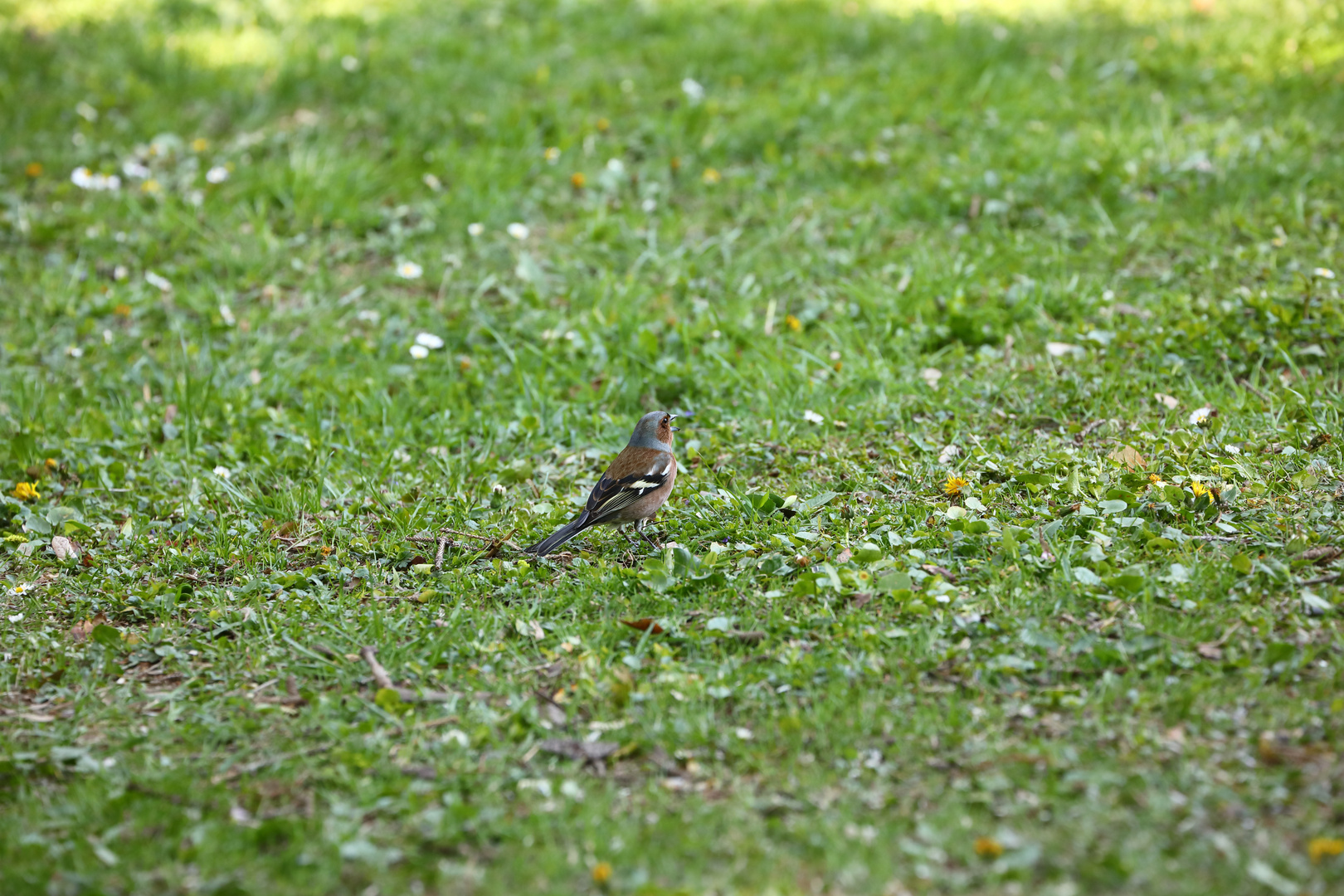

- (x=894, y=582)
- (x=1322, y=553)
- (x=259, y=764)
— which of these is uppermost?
(x=1322, y=553)

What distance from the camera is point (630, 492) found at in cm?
456

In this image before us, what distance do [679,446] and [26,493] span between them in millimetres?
3105

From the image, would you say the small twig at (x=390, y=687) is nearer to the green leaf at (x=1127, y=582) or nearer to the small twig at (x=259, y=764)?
the small twig at (x=259, y=764)

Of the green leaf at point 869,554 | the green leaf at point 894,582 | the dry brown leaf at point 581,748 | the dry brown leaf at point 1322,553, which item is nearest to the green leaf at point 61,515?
the dry brown leaf at point 581,748

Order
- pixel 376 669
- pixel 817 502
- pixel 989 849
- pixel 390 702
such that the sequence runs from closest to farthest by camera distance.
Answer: pixel 989 849 < pixel 390 702 < pixel 376 669 < pixel 817 502

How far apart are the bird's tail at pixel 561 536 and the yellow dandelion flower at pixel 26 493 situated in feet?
8.28

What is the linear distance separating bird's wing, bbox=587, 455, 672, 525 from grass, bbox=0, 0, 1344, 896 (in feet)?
0.82

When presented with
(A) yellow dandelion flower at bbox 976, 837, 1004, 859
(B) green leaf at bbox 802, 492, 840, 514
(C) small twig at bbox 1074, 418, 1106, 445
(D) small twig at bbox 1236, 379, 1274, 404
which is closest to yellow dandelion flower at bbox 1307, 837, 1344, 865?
(A) yellow dandelion flower at bbox 976, 837, 1004, 859

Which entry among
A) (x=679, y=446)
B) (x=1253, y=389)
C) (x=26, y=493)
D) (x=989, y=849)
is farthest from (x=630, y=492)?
(x=1253, y=389)

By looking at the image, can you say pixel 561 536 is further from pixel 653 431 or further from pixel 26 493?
pixel 26 493

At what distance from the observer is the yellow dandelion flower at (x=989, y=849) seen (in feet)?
9.50

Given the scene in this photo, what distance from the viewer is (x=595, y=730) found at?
357 centimetres

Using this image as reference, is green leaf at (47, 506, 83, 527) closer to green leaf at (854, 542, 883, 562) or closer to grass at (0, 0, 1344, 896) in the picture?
grass at (0, 0, 1344, 896)

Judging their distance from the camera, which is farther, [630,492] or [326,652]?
[630,492]
